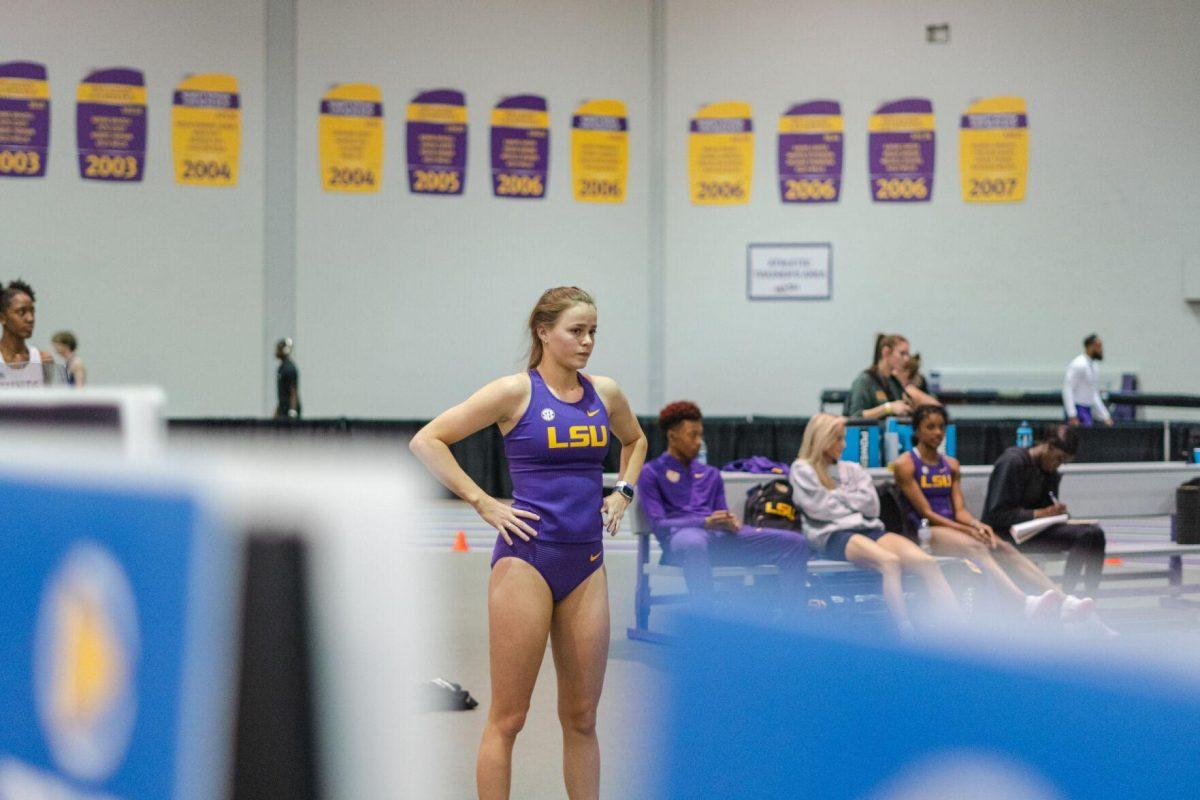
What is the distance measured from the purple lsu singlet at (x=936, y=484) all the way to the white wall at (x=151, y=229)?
1010 centimetres

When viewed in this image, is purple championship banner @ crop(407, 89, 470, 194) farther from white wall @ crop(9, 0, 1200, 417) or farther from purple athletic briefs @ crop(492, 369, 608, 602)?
purple athletic briefs @ crop(492, 369, 608, 602)

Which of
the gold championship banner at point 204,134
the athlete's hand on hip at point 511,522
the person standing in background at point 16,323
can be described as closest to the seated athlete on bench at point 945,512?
the athlete's hand on hip at point 511,522

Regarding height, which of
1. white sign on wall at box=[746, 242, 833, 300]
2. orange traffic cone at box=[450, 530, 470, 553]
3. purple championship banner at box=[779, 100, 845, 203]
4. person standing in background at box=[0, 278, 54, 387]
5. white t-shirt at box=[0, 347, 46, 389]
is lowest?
orange traffic cone at box=[450, 530, 470, 553]

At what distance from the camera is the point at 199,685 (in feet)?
2.55

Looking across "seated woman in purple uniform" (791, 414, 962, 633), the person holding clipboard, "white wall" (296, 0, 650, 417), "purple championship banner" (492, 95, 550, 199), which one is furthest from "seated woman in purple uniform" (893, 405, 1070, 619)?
"purple championship banner" (492, 95, 550, 199)

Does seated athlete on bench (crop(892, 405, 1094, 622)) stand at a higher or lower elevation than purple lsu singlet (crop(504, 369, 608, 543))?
lower

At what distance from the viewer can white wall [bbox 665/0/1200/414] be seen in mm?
16641

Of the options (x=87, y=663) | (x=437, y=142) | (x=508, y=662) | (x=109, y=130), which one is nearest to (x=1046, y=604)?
(x=508, y=662)

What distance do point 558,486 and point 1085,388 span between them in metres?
13.2

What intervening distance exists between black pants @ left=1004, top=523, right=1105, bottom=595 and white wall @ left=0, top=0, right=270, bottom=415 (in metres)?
10.4

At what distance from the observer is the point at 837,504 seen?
7.20 meters

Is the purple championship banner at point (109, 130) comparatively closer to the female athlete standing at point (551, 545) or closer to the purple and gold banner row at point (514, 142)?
the purple and gold banner row at point (514, 142)

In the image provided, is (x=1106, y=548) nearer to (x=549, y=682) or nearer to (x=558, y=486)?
(x=549, y=682)

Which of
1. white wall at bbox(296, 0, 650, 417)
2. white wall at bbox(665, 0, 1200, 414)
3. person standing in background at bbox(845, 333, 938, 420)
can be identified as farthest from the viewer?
white wall at bbox(665, 0, 1200, 414)
